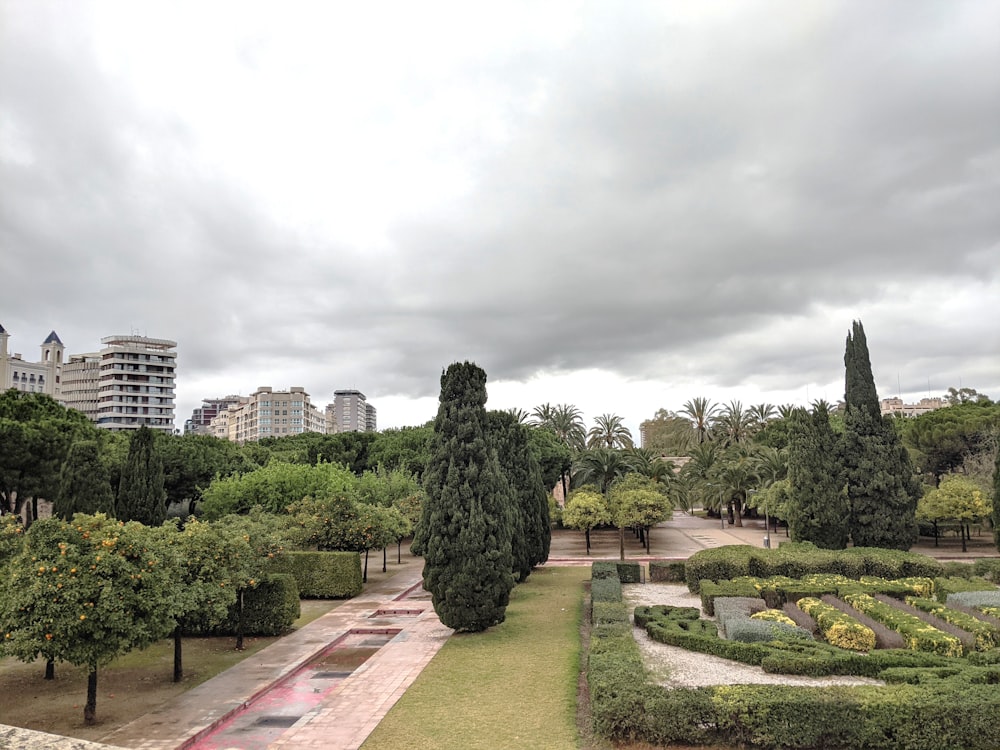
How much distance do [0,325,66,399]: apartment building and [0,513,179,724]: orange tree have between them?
369 ft

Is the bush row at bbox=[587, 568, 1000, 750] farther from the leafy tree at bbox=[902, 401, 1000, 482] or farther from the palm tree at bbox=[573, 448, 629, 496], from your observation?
the leafy tree at bbox=[902, 401, 1000, 482]

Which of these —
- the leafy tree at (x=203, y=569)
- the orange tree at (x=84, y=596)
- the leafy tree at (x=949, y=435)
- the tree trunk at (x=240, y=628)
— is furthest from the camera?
the leafy tree at (x=949, y=435)

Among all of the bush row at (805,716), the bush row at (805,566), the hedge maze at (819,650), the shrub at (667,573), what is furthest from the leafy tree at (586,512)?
the bush row at (805,716)

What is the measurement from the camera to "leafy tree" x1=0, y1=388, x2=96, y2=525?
3020cm

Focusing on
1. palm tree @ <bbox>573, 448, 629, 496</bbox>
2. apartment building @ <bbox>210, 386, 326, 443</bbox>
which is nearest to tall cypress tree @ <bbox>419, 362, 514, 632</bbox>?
palm tree @ <bbox>573, 448, 629, 496</bbox>

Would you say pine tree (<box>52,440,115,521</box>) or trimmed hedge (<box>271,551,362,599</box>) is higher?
pine tree (<box>52,440,115,521</box>)

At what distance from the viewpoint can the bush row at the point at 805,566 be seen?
21656 millimetres

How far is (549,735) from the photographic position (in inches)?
406

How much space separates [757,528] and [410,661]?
4124cm

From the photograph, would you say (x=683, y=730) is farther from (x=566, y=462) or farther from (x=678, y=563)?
(x=566, y=462)

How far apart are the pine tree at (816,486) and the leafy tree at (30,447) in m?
33.9

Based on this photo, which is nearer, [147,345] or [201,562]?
[201,562]

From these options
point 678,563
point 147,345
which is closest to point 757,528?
point 678,563

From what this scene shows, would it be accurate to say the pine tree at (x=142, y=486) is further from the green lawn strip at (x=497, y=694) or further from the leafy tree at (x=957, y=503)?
the leafy tree at (x=957, y=503)
